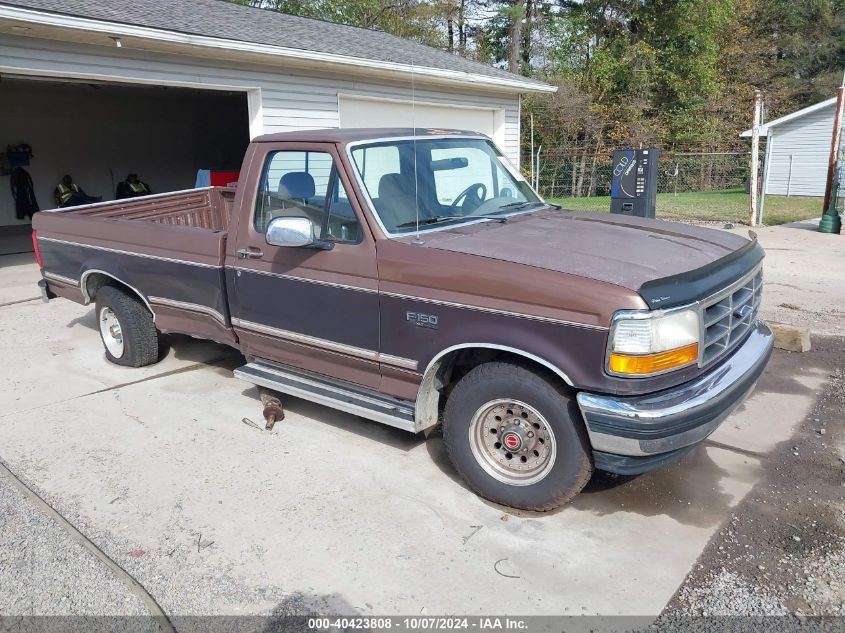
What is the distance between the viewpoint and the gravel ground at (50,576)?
10.1 ft

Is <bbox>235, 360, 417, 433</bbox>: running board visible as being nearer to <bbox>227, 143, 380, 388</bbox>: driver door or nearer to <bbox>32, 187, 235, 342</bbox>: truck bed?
<bbox>227, 143, 380, 388</bbox>: driver door

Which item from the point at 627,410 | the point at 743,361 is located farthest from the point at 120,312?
the point at 743,361

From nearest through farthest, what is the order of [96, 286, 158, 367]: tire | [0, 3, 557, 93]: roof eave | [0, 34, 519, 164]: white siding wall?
[96, 286, 158, 367]: tire
[0, 3, 557, 93]: roof eave
[0, 34, 519, 164]: white siding wall

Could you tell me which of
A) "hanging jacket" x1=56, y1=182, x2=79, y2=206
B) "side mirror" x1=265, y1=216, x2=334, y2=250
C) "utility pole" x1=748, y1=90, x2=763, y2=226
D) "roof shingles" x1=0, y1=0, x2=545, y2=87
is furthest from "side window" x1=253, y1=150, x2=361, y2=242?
"hanging jacket" x1=56, y1=182, x2=79, y2=206

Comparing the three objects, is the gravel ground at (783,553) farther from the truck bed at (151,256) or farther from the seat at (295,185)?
the truck bed at (151,256)

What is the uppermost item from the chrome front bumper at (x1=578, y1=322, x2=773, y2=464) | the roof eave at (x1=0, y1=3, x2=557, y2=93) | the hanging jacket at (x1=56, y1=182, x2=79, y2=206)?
the roof eave at (x1=0, y1=3, x2=557, y2=93)

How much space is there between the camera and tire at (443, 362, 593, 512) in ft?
11.1

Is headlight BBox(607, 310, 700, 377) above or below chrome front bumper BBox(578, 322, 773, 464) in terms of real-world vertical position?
above

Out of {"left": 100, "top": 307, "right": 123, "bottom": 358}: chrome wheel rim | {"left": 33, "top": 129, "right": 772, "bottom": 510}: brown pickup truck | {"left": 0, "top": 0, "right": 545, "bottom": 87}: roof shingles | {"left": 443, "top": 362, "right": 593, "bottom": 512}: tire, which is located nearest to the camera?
{"left": 33, "top": 129, "right": 772, "bottom": 510}: brown pickup truck

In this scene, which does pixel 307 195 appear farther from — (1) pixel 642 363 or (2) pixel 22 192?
(2) pixel 22 192

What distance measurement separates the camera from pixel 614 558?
10.9 feet

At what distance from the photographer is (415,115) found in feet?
44.9

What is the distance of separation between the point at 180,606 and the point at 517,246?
97.1 inches

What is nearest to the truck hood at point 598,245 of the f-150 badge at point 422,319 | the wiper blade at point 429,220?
the wiper blade at point 429,220
